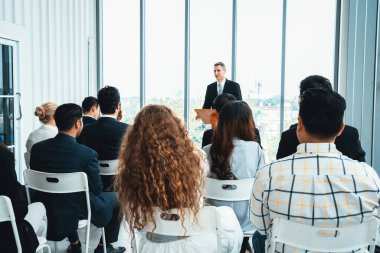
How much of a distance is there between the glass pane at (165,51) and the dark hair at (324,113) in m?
5.14

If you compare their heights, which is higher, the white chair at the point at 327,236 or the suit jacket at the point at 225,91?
the suit jacket at the point at 225,91

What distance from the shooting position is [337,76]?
6.25 m

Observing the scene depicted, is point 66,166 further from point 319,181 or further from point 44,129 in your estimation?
point 319,181

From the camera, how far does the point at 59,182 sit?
7.98 feet

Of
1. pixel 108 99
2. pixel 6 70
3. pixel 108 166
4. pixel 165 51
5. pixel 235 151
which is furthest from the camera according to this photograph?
pixel 165 51

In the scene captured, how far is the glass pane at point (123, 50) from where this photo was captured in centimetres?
669

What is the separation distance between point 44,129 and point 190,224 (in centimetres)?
225

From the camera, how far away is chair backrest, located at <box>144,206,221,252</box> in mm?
1637

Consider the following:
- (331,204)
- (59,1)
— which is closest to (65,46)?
(59,1)

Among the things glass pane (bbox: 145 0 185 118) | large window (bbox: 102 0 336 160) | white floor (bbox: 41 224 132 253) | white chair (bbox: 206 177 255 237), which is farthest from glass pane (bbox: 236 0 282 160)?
white chair (bbox: 206 177 255 237)

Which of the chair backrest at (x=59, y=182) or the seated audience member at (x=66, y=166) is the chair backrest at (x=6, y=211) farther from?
the seated audience member at (x=66, y=166)

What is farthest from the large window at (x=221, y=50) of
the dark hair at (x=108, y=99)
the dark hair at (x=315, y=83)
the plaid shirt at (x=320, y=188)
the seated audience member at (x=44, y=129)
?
→ the plaid shirt at (x=320, y=188)

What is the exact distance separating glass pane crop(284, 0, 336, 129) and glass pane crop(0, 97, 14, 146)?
428 centimetres

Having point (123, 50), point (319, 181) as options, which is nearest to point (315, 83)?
point (319, 181)
